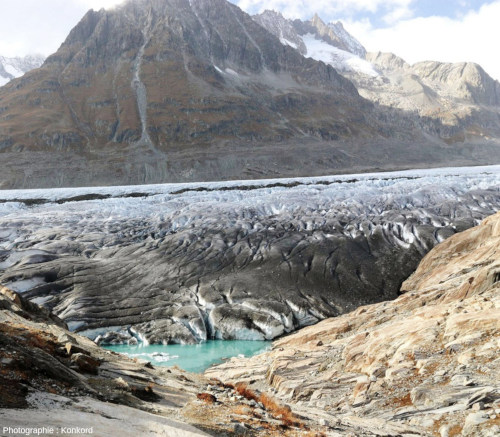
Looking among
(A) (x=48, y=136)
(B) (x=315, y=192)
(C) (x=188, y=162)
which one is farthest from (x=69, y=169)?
(B) (x=315, y=192)

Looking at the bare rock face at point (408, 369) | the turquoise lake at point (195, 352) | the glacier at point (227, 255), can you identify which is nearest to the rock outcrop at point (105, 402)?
the bare rock face at point (408, 369)

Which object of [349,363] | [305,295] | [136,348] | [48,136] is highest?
[48,136]

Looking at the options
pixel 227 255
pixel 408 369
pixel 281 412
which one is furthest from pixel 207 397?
pixel 227 255

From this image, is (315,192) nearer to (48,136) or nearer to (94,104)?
(48,136)

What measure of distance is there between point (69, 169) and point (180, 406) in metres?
154

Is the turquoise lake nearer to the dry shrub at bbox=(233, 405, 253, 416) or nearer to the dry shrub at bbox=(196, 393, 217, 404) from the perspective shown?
the dry shrub at bbox=(196, 393, 217, 404)

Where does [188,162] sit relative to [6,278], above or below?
above

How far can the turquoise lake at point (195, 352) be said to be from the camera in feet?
94.2

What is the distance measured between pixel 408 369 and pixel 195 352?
63.3 feet

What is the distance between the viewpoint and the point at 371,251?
44.5 m

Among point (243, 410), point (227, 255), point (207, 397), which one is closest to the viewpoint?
point (243, 410)

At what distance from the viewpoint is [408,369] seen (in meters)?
15.0

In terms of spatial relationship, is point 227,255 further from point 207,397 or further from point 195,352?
point 207,397

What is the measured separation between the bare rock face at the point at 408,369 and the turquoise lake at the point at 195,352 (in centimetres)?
337
